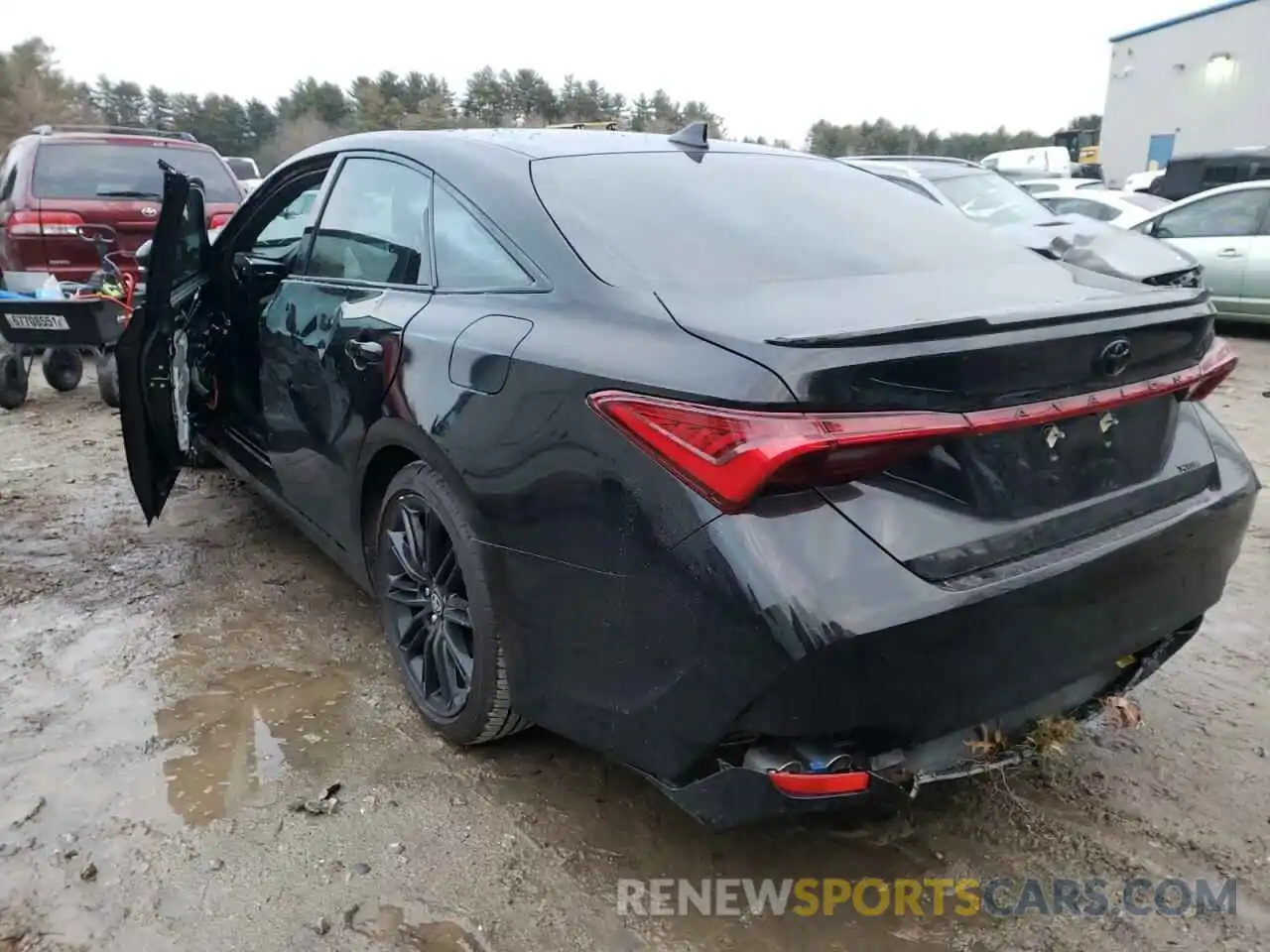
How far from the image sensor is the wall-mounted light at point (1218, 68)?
35406 mm

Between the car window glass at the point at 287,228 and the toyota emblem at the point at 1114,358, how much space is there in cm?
256

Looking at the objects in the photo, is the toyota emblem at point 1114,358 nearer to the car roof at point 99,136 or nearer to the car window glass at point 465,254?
the car window glass at point 465,254

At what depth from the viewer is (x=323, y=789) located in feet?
8.64

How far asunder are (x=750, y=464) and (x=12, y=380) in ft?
21.7

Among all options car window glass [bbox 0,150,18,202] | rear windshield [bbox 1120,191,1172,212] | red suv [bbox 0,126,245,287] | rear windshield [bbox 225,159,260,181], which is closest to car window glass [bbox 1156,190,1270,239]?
rear windshield [bbox 1120,191,1172,212]

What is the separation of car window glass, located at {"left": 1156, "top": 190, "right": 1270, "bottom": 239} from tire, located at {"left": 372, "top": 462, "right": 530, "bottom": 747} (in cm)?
906

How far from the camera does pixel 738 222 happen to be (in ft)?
8.44

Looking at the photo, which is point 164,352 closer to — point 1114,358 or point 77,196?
point 1114,358

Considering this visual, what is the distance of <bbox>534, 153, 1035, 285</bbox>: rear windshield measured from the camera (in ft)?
7.69

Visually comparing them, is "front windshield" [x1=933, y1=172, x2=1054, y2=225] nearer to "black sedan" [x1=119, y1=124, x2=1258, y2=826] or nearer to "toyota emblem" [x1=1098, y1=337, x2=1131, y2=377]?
"black sedan" [x1=119, y1=124, x2=1258, y2=826]

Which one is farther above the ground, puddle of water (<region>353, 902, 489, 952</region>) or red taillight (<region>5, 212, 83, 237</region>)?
red taillight (<region>5, 212, 83, 237</region>)

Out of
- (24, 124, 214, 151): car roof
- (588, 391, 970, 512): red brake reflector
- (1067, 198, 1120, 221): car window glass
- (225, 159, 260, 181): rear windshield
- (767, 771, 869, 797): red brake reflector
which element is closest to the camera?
(588, 391, 970, 512): red brake reflector

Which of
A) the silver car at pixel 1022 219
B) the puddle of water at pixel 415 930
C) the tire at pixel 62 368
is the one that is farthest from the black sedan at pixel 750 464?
the tire at pixel 62 368

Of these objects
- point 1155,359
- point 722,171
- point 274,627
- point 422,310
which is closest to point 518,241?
point 422,310
